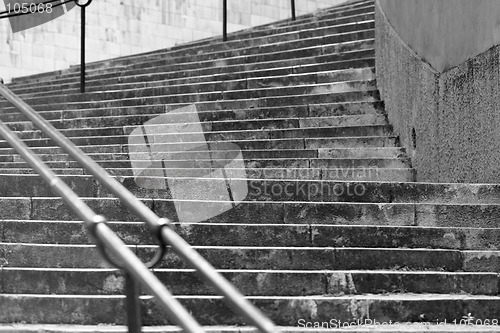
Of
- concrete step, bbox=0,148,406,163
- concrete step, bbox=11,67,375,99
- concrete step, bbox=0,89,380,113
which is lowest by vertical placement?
concrete step, bbox=0,148,406,163

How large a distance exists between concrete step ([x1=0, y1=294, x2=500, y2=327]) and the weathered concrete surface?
1.64 metres

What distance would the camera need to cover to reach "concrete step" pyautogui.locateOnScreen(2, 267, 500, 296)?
142 inches

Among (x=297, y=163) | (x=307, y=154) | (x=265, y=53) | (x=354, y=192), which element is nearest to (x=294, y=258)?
(x=354, y=192)

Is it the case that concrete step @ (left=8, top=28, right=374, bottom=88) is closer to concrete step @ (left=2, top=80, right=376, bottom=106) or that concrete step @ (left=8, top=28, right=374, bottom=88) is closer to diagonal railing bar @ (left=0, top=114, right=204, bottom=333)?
concrete step @ (left=2, top=80, right=376, bottom=106)

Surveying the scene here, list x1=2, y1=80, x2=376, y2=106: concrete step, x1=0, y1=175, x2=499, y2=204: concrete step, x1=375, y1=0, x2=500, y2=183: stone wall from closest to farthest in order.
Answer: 1. x1=0, y1=175, x2=499, y2=204: concrete step
2. x1=375, y1=0, x2=500, y2=183: stone wall
3. x1=2, y1=80, x2=376, y2=106: concrete step

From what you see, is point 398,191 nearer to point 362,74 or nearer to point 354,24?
point 362,74

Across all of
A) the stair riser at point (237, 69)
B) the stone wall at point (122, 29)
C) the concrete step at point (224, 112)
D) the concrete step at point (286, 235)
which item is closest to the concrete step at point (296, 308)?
the concrete step at point (286, 235)

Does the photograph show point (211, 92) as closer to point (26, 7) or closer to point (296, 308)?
point (296, 308)

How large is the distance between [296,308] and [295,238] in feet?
1.96

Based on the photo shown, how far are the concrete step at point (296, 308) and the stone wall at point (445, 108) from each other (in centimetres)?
122

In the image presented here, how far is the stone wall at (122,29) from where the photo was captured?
12.0m

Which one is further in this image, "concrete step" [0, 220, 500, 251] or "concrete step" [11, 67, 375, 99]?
"concrete step" [11, 67, 375, 99]

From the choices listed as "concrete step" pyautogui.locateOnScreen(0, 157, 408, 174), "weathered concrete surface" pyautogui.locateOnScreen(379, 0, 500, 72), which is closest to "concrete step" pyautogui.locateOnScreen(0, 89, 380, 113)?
"weathered concrete surface" pyautogui.locateOnScreen(379, 0, 500, 72)

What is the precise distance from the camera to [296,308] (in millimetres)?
3469
